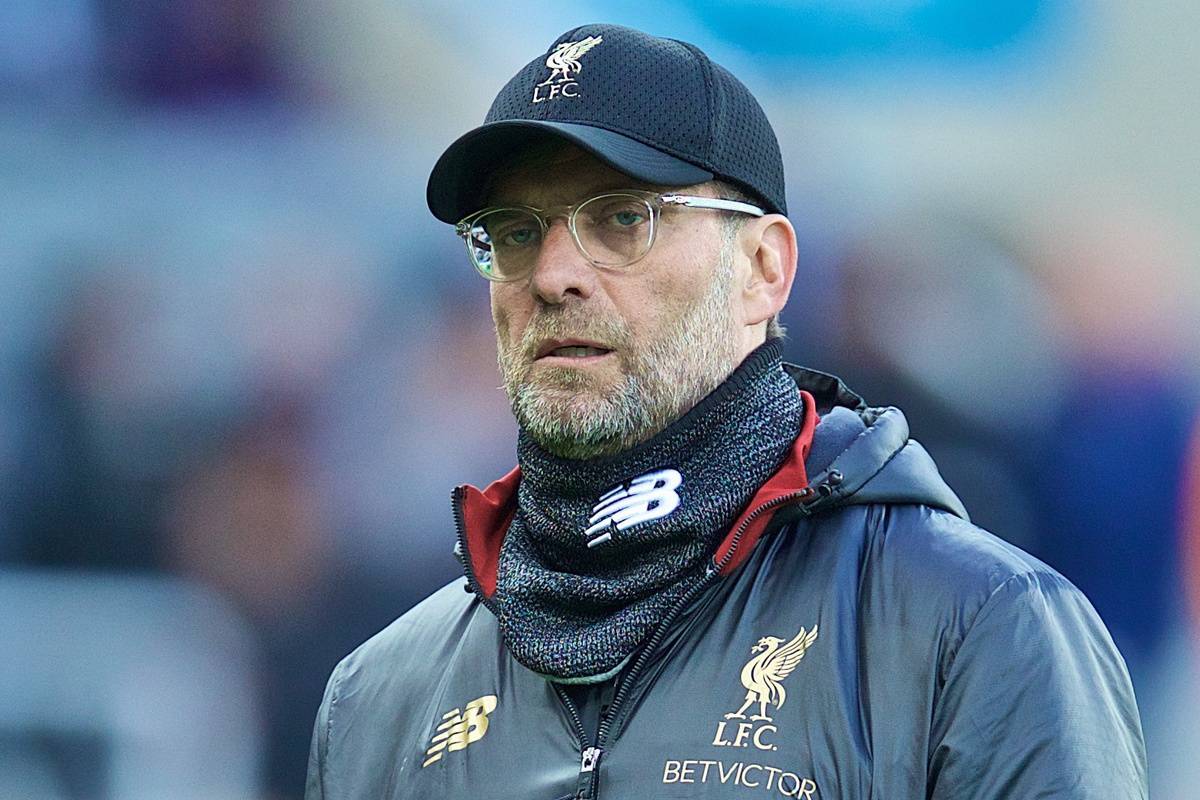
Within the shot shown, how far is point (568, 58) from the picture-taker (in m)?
1.99

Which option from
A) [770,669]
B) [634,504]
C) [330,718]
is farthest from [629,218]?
[330,718]

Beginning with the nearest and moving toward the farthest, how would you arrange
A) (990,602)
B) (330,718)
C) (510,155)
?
(990,602) → (510,155) → (330,718)

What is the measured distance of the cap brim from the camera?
1.85 metres

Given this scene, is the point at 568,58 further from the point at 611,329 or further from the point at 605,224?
the point at 611,329

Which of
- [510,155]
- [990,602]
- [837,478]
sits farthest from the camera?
[510,155]

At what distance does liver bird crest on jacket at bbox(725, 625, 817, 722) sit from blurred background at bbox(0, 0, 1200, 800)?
6.34 feet

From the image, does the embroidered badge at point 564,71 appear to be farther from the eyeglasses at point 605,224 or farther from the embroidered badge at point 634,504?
the embroidered badge at point 634,504

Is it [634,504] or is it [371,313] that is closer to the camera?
[634,504]

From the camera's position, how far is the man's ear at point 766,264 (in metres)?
2.02

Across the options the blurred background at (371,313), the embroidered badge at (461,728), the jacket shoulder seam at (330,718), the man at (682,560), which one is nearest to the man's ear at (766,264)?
the man at (682,560)

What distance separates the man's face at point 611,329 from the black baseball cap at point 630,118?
2.0 inches

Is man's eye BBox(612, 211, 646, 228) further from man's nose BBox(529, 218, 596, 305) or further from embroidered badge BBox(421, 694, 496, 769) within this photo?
embroidered badge BBox(421, 694, 496, 769)

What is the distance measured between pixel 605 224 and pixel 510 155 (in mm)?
177

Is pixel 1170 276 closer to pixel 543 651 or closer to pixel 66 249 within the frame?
pixel 543 651
